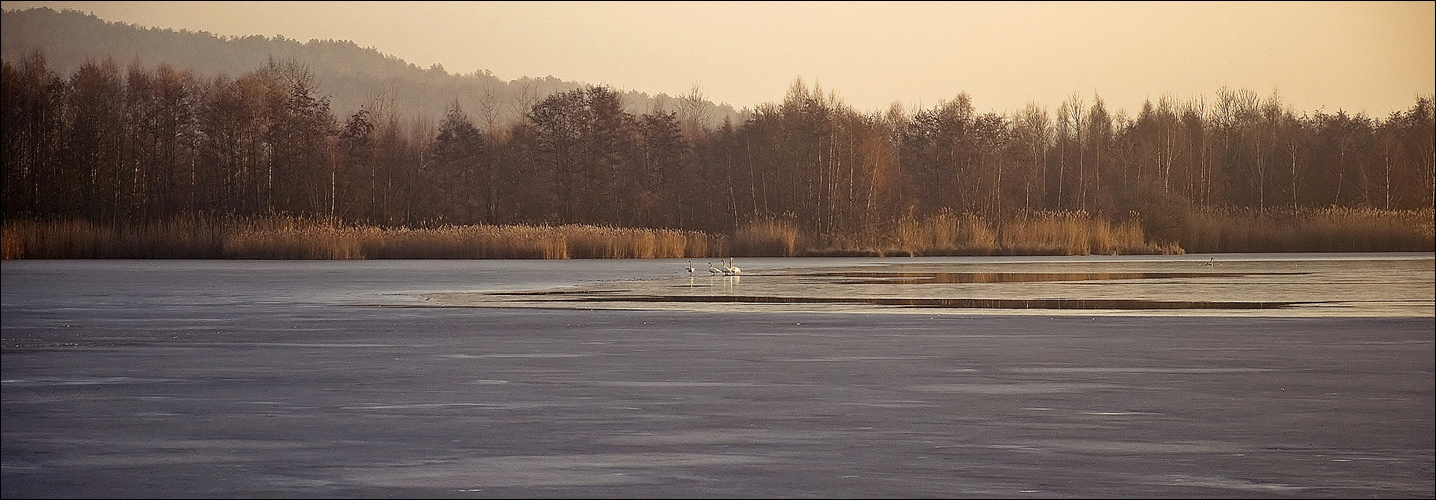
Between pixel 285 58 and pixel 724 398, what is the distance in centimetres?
13710

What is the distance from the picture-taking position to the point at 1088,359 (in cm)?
941

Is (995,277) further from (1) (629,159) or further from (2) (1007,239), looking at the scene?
(1) (629,159)

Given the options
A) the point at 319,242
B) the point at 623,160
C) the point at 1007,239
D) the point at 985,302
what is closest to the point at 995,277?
the point at 985,302

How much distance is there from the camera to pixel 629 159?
62.3 meters

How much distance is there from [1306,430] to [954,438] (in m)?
1.49

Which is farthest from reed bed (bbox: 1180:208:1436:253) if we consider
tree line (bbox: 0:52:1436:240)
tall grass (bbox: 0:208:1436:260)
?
tree line (bbox: 0:52:1436:240)

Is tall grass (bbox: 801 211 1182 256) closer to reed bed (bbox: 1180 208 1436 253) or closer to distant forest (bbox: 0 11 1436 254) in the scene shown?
reed bed (bbox: 1180 208 1436 253)

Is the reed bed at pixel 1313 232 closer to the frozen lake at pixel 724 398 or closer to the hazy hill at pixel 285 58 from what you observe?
the frozen lake at pixel 724 398

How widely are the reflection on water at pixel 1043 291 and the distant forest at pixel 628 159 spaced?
1849 cm

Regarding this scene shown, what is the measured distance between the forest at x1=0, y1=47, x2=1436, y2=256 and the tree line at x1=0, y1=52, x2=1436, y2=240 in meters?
0.10

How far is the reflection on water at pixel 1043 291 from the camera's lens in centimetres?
1506

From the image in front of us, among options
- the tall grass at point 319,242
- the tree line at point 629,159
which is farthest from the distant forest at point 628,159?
the tall grass at point 319,242

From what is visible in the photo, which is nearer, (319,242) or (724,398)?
(724,398)

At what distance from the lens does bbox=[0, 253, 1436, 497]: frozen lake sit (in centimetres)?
509
